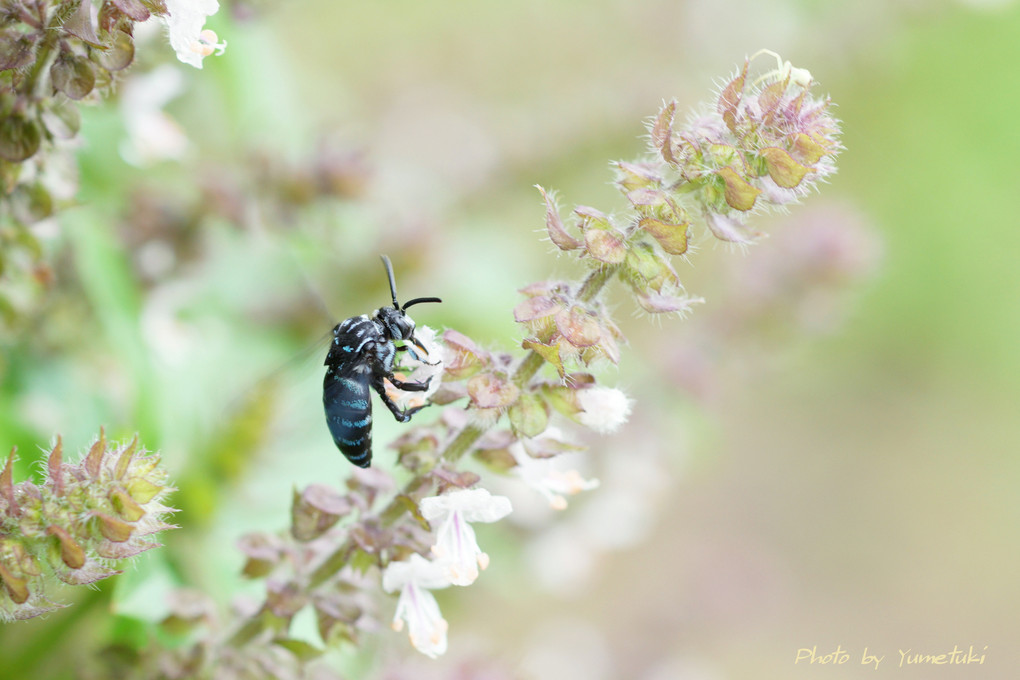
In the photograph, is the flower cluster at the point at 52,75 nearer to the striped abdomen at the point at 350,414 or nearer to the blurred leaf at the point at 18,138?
the blurred leaf at the point at 18,138

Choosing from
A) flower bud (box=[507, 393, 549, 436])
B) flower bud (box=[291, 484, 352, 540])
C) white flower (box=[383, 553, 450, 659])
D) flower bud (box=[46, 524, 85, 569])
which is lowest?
flower bud (box=[46, 524, 85, 569])

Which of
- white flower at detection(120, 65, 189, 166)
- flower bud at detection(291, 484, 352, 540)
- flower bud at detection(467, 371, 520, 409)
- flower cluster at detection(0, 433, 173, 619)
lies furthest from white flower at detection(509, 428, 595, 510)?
white flower at detection(120, 65, 189, 166)

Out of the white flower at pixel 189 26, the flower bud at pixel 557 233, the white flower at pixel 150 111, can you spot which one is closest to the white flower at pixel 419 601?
the flower bud at pixel 557 233

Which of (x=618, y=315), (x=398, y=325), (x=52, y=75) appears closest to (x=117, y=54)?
(x=52, y=75)

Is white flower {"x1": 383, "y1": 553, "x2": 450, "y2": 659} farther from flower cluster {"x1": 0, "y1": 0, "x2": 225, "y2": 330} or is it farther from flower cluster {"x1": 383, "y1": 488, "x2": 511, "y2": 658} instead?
flower cluster {"x1": 0, "y1": 0, "x2": 225, "y2": 330}

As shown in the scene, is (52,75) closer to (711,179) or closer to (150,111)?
(150,111)

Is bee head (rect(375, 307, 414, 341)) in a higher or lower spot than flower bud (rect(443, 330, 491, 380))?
higher
